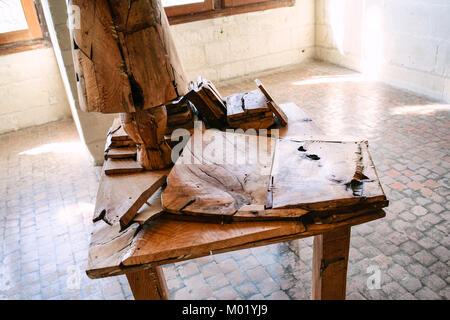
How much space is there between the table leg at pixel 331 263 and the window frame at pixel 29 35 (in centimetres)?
556

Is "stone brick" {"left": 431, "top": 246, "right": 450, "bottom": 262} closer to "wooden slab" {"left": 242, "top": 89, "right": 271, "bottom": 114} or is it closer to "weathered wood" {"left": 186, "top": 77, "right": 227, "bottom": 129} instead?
"wooden slab" {"left": 242, "top": 89, "right": 271, "bottom": 114}

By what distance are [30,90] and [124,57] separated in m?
5.06

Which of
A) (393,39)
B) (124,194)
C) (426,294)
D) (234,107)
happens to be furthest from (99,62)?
(393,39)

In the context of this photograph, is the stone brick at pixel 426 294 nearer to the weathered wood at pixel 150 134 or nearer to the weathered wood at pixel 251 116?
the weathered wood at pixel 251 116

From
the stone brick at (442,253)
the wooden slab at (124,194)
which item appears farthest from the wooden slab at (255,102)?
the stone brick at (442,253)

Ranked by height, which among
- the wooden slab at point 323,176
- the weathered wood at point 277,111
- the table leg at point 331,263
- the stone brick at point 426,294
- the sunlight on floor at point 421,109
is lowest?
the stone brick at point 426,294

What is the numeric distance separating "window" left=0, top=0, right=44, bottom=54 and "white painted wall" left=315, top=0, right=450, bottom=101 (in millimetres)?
5207

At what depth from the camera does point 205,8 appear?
619 cm

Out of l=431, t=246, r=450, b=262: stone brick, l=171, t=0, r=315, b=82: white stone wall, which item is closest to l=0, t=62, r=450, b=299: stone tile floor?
l=431, t=246, r=450, b=262: stone brick

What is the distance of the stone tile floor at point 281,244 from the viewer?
252 centimetres

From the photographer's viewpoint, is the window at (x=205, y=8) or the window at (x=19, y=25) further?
the window at (x=205, y=8)

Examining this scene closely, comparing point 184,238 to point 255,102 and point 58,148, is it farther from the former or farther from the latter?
point 58,148
